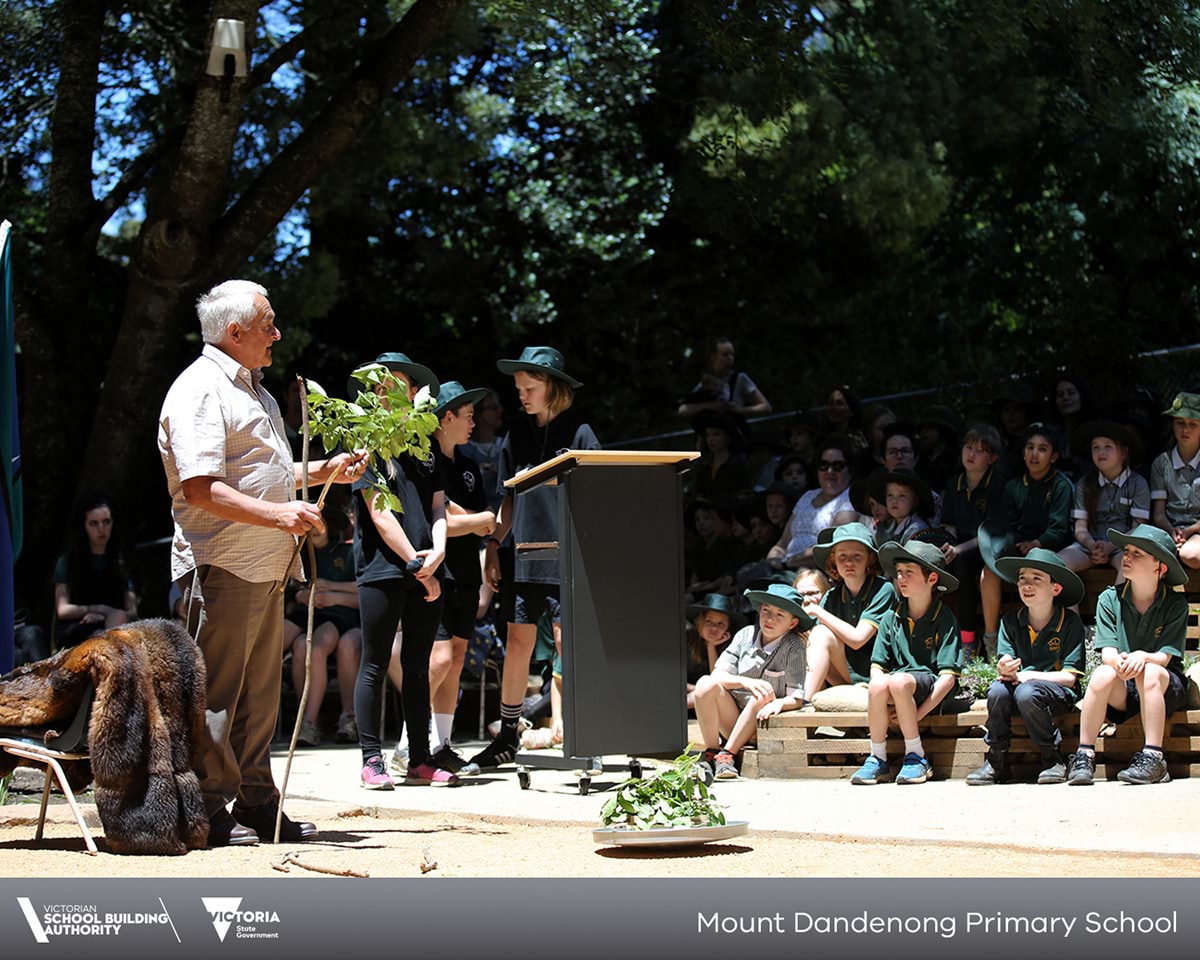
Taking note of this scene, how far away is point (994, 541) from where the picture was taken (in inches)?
369

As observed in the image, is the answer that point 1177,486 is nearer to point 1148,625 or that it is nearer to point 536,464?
point 1148,625

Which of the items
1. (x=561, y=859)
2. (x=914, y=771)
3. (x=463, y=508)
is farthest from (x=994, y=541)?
(x=561, y=859)

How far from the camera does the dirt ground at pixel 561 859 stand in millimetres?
5031

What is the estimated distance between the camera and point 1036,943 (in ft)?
13.0

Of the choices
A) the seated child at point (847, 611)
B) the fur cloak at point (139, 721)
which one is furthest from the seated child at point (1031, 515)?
the fur cloak at point (139, 721)

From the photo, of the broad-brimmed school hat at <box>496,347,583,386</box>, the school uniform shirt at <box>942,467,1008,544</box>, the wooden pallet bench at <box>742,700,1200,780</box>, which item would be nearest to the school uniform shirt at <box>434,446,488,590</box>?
the broad-brimmed school hat at <box>496,347,583,386</box>

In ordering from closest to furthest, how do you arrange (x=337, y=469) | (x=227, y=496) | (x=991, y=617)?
1. (x=227, y=496)
2. (x=337, y=469)
3. (x=991, y=617)

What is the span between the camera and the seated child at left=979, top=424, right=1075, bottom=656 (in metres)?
9.38

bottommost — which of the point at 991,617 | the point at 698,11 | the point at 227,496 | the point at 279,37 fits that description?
the point at 991,617

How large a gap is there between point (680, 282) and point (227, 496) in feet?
40.5

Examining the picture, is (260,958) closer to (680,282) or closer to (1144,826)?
(1144,826)

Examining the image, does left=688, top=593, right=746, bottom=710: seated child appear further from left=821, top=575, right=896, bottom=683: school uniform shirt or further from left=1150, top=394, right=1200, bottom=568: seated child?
left=1150, top=394, right=1200, bottom=568: seated child

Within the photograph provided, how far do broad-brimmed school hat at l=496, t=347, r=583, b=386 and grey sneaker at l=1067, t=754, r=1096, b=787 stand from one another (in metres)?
3.03

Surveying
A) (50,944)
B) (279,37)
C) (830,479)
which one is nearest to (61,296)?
(279,37)
